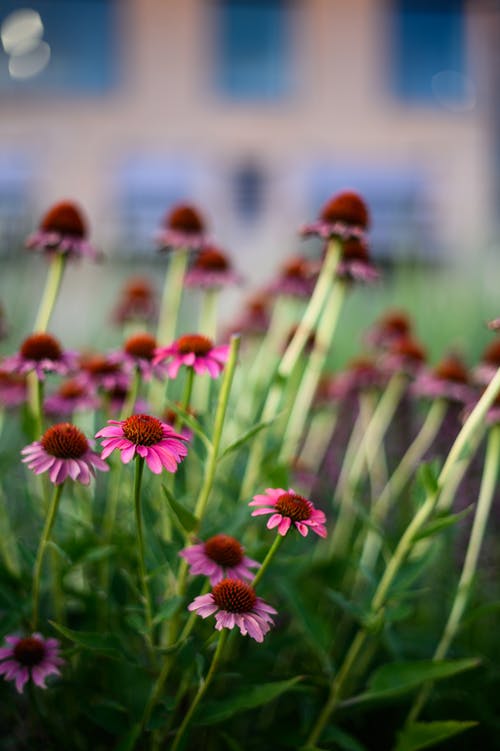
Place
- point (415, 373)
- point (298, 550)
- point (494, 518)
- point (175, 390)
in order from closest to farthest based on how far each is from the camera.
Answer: point (298, 550) → point (415, 373) → point (494, 518) → point (175, 390)

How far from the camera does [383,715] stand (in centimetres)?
127

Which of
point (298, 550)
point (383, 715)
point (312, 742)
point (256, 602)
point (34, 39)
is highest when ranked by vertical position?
point (34, 39)

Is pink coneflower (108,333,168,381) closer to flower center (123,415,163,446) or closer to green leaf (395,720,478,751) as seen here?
flower center (123,415,163,446)

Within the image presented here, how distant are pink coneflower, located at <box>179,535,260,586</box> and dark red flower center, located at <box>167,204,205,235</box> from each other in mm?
685

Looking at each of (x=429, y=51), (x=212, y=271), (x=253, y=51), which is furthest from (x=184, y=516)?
(x=429, y=51)

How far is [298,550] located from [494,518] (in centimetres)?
90

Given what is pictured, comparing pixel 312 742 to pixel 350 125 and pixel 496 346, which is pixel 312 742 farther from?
pixel 350 125

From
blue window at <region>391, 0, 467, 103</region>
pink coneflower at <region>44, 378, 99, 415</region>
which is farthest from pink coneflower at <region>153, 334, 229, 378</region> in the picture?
blue window at <region>391, 0, 467, 103</region>

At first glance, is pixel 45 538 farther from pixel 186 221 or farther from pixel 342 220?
pixel 186 221

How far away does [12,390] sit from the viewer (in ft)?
4.34

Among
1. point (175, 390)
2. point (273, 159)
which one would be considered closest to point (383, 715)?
point (175, 390)

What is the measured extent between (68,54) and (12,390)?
10150mm

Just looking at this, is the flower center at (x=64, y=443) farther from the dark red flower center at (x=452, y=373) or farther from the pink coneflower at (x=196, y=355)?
the dark red flower center at (x=452, y=373)

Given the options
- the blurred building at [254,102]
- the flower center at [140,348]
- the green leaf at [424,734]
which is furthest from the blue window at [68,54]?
the green leaf at [424,734]
